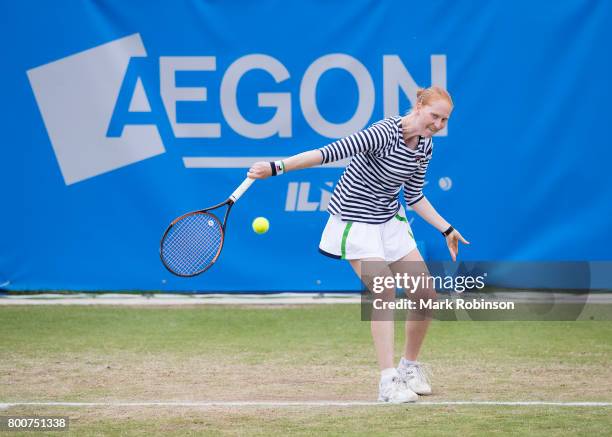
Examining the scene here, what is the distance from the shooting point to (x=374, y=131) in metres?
4.95

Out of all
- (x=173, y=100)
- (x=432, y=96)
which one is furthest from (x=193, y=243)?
(x=173, y=100)

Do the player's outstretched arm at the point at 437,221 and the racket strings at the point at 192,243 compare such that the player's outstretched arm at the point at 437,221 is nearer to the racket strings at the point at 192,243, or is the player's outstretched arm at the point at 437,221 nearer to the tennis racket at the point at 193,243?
the tennis racket at the point at 193,243

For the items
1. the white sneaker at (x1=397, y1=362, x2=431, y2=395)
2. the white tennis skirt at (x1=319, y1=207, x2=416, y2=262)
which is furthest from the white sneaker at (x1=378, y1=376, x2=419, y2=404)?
the white tennis skirt at (x1=319, y1=207, x2=416, y2=262)

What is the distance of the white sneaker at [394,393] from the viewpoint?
503cm

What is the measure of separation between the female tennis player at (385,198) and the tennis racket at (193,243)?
559 mm

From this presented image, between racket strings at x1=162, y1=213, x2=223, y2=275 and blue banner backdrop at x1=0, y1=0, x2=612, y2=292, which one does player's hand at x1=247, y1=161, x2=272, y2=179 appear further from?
blue banner backdrop at x1=0, y1=0, x2=612, y2=292

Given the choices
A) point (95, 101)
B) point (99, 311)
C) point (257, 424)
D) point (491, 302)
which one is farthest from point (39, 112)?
point (257, 424)

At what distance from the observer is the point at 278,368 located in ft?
19.9

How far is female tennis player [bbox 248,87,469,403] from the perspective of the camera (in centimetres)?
493

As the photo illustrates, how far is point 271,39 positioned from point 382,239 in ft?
11.1

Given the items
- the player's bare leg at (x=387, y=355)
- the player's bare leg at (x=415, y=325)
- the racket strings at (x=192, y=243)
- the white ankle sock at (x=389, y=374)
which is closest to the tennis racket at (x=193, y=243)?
the racket strings at (x=192, y=243)

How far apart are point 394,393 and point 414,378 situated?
34cm

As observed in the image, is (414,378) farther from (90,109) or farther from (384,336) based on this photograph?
(90,109)

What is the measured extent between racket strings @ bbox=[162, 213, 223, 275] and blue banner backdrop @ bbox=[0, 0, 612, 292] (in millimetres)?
2669
